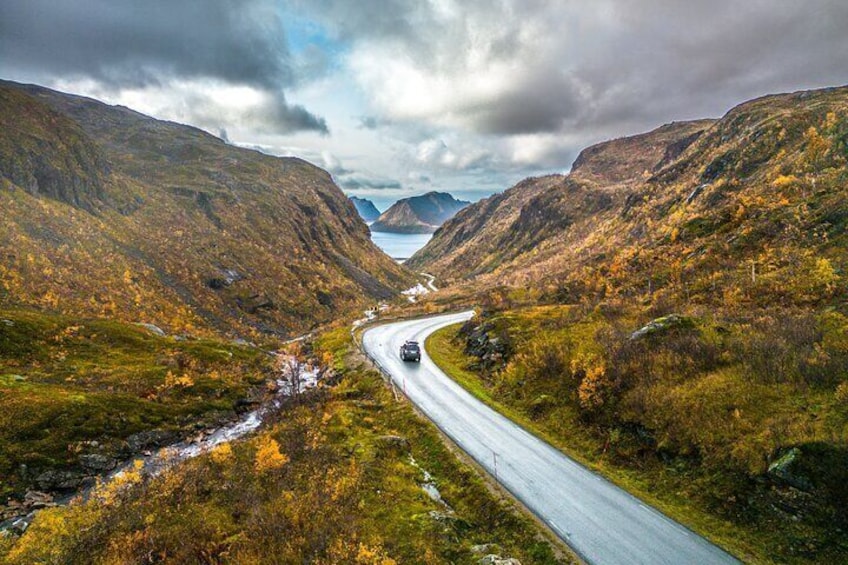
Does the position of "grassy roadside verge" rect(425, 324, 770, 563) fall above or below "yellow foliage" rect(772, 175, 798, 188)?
below

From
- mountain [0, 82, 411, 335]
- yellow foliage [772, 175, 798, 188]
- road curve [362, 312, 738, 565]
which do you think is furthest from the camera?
mountain [0, 82, 411, 335]

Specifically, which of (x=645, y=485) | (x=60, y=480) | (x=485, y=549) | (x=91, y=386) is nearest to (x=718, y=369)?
(x=645, y=485)

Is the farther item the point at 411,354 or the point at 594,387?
the point at 411,354

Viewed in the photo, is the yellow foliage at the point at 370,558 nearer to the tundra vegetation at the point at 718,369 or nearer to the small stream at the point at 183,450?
the small stream at the point at 183,450

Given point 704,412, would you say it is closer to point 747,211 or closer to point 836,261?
point 836,261

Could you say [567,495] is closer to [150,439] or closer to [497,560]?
[497,560]

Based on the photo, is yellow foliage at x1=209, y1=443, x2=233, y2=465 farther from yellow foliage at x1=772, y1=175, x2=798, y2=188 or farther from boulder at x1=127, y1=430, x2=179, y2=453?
yellow foliage at x1=772, y1=175, x2=798, y2=188

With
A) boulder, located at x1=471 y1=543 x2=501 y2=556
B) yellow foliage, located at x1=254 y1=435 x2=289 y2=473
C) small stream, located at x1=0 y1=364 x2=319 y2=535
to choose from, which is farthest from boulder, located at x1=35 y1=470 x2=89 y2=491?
boulder, located at x1=471 y1=543 x2=501 y2=556
